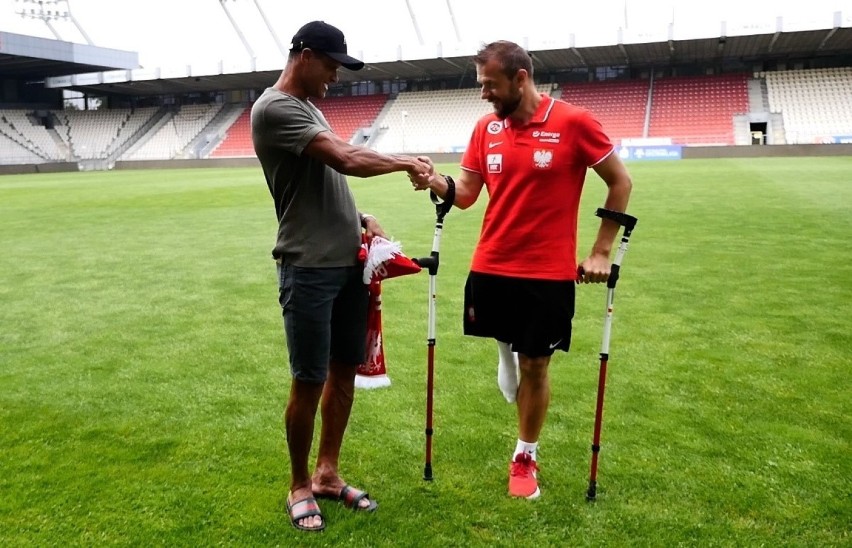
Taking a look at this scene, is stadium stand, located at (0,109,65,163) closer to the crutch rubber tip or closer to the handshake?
the handshake

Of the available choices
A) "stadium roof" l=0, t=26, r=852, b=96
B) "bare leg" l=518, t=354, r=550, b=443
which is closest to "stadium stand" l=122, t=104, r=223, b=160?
"stadium roof" l=0, t=26, r=852, b=96

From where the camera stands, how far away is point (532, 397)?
354 centimetres

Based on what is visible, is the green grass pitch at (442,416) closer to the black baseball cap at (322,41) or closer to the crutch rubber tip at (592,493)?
the crutch rubber tip at (592,493)

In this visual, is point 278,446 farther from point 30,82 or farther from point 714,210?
point 30,82

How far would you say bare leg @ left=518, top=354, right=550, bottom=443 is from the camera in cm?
350

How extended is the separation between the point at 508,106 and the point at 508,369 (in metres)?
1.38

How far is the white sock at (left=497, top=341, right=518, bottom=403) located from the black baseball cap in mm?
1640

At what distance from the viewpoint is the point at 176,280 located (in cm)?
872

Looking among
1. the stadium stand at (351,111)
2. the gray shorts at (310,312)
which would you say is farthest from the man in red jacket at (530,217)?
the stadium stand at (351,111)

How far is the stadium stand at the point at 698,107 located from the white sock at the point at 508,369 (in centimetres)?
3948

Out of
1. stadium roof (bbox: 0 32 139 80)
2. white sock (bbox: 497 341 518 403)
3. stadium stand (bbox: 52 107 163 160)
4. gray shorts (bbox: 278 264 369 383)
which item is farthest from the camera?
stadium stand (bbox: 52 107 163 160)

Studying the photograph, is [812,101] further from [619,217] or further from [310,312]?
[310,312]

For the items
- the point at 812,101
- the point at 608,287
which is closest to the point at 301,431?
the point at 608,287

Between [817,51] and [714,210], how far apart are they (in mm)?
36730
